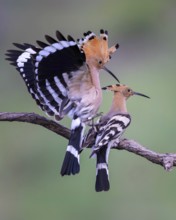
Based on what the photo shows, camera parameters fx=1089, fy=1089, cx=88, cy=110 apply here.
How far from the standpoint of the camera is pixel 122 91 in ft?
17.6

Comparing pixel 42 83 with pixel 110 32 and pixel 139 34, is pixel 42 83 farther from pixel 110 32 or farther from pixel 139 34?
pixel 139 34

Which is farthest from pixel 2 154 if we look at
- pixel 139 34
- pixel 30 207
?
pixel 139 34

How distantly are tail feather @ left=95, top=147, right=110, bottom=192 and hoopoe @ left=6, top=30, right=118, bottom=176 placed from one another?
121 millimetres

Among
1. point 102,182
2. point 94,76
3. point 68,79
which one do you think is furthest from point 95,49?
point 102,182

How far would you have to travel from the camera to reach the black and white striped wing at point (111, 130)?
190 inches

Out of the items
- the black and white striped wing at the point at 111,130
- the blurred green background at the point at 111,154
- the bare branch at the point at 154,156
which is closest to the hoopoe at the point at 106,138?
the black and white striped wing at the point at 111,130

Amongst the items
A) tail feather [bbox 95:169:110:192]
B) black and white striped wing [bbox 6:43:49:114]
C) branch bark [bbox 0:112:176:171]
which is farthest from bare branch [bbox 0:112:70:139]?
tail feather [bbox 95:169:110:192]

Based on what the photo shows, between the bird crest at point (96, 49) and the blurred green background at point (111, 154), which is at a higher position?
the blurred green background at point (111, 154)

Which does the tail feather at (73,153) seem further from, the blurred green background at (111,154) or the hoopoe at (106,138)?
the blurred green background at (111,154)

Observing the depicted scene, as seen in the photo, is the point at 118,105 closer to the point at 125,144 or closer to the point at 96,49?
the point at 96,49

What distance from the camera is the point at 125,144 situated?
4.76 meters

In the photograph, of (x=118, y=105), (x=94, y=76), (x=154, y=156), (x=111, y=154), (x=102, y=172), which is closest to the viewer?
(x=154, y=156)

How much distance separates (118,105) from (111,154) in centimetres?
352

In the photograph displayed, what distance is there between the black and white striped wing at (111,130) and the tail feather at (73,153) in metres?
0.08
